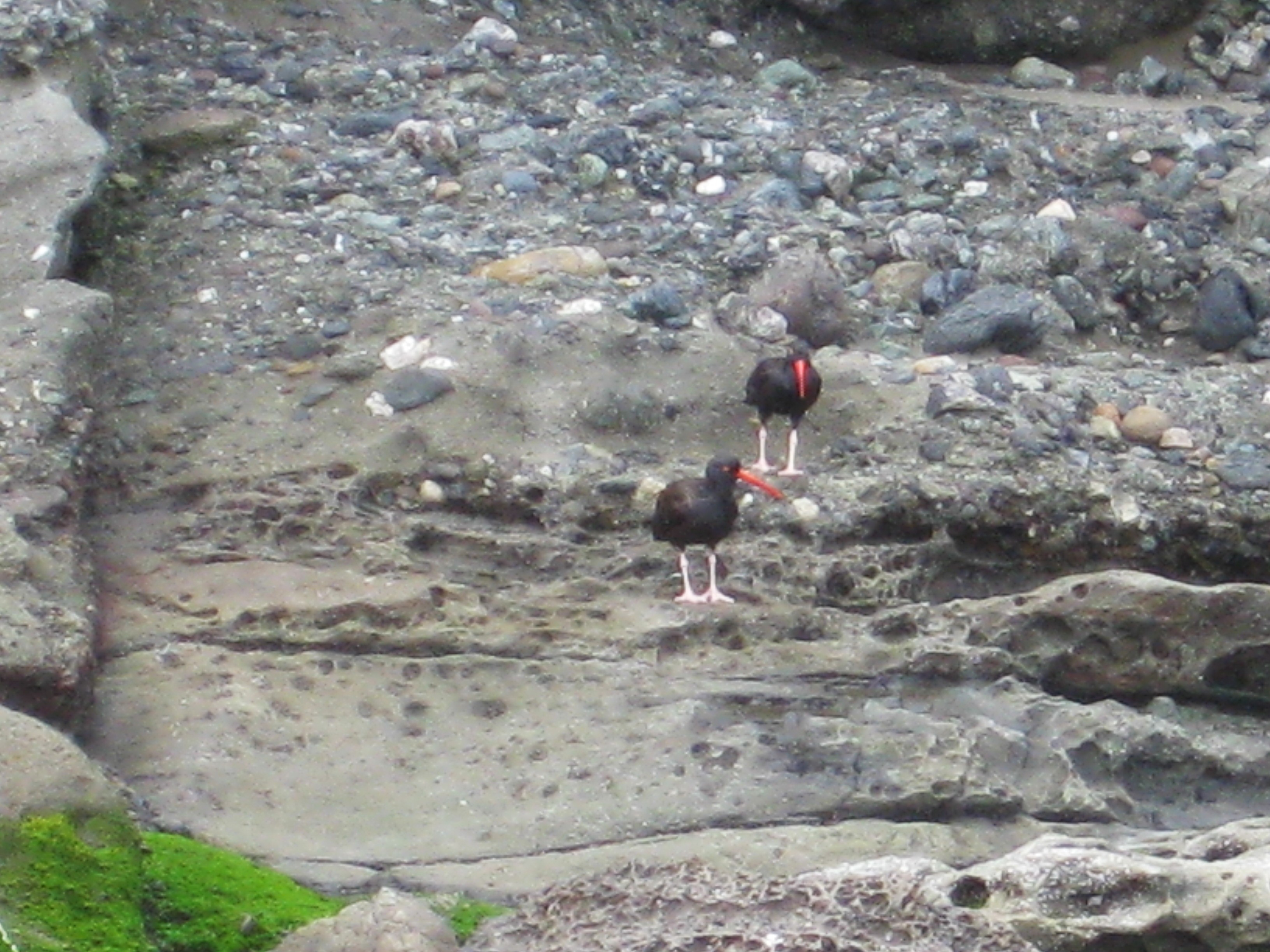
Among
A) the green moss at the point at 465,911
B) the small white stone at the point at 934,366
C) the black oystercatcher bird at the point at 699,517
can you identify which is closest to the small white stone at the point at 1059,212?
the small white stone at the point at 934,366

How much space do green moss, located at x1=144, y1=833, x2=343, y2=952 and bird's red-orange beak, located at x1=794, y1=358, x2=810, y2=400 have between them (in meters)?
2.70

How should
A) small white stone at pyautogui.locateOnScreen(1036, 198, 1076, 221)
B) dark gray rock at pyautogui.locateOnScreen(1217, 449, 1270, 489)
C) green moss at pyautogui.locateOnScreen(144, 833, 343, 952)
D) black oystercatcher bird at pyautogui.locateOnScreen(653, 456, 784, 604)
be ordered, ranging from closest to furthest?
green moss at pyautogui.locateOnScreen(144, 833, 343, 952) < black oystercatcher bird at pyautogui.locateOnScreen(653, 456, 784, 604) < dark gray rock at pyautogui.locateOnScreen(1217, 449, 1270, 489) < small white stone at pyautogui.locateOnScreen(1036, 198, 1076, 221)

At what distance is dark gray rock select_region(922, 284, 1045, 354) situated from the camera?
8.21m

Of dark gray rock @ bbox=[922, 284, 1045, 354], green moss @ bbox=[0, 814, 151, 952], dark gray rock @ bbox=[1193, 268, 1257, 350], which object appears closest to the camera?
green moss @ bbox=[0, 814, 151, 952]

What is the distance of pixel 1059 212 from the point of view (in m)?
9.41

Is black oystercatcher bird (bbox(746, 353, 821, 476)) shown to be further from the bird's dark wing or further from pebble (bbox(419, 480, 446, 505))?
pebble (bbox(419, 480, 446, 505))

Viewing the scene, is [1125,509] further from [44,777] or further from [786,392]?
[44,777]

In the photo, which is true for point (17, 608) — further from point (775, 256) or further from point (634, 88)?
point (634, 88)

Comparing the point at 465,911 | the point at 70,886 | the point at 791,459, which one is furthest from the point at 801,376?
the point at 70,886

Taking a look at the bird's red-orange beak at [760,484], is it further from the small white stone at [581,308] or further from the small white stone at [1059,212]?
the small white stone at [1059,212]

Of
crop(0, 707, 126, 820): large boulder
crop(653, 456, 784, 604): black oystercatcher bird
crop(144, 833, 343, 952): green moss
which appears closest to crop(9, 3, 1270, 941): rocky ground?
crop(653, 456, 784, 604): black oystercatcher bird

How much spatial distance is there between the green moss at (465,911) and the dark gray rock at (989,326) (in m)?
3.69

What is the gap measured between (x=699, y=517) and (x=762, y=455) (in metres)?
0.99

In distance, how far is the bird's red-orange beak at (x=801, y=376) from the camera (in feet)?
23.5
